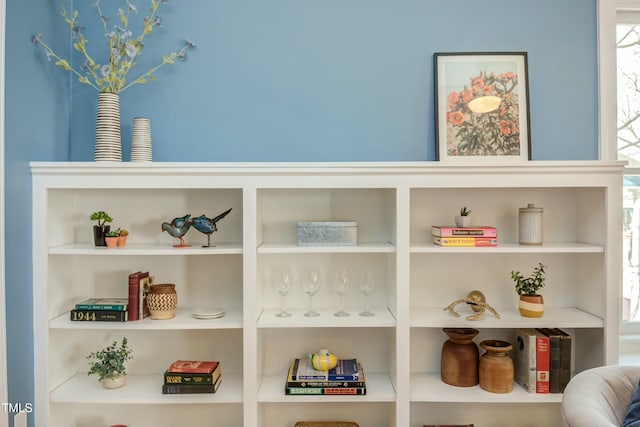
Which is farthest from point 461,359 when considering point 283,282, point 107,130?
point 107,130

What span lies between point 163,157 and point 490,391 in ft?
6.02

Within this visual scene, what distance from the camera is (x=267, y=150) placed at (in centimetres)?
232

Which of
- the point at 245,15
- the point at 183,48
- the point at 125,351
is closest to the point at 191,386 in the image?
the point at 125,351

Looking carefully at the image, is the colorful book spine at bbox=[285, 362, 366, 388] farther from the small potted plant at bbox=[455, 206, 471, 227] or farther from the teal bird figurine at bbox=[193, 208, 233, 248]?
the small potted plant at bbox=[455, 206, 471, 227]

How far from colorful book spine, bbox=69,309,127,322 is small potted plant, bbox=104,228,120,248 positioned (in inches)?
11.3

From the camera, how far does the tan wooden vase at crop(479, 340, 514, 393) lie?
2076mm

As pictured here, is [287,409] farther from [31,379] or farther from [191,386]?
[31,379]

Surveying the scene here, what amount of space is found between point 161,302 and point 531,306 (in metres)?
1.63

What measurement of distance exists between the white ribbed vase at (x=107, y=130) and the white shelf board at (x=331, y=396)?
122 centimetres

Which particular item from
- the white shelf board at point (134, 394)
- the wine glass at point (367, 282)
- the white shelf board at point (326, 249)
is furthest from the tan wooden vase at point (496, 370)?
the white shelf board at point (134, 394)

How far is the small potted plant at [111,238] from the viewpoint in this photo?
6.92 feet

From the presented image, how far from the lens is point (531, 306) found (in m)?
2.12

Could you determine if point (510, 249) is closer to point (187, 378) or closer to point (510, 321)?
point (510, 321)

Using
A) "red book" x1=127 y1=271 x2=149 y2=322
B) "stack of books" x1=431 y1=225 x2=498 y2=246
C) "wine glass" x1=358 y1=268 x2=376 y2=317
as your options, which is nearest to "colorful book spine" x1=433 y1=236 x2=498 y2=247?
"stack of books" x1=431 y1=225 x2=498 y2=246
